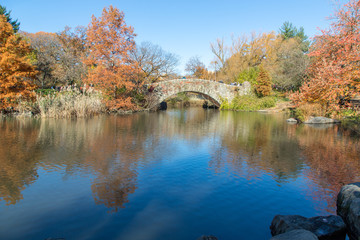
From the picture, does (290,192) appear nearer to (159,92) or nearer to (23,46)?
(23,46)

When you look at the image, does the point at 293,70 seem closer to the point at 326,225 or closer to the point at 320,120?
the point at 320,120

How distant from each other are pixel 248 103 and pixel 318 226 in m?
26.5

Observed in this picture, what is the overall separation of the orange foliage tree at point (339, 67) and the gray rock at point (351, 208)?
1381cm

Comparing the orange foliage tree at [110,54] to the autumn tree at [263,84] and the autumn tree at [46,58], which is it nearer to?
the autumn tree at [46,58]

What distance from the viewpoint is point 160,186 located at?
5266 millimetres

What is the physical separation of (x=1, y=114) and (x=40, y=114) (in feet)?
7.86

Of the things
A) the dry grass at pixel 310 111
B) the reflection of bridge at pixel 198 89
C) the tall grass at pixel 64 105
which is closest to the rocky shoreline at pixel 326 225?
the dry grass at pixel 310 111

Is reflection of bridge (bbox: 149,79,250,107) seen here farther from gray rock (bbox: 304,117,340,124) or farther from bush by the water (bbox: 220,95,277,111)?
gray rock (bbox: 304,117,340,124)

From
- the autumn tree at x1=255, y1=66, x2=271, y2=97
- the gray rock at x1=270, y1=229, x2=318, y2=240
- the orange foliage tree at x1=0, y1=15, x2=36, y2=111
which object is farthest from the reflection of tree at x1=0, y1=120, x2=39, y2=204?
the autumn tree at x1=255, y1=66, x2=271, y2=97

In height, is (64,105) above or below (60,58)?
below

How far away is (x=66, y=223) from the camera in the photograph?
12.4 feet

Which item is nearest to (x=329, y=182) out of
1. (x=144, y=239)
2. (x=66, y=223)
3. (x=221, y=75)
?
(x=144, y=239)

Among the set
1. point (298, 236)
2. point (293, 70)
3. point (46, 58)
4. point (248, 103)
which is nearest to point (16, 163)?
point (298, 236)

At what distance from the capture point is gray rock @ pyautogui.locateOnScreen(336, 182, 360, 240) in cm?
354
